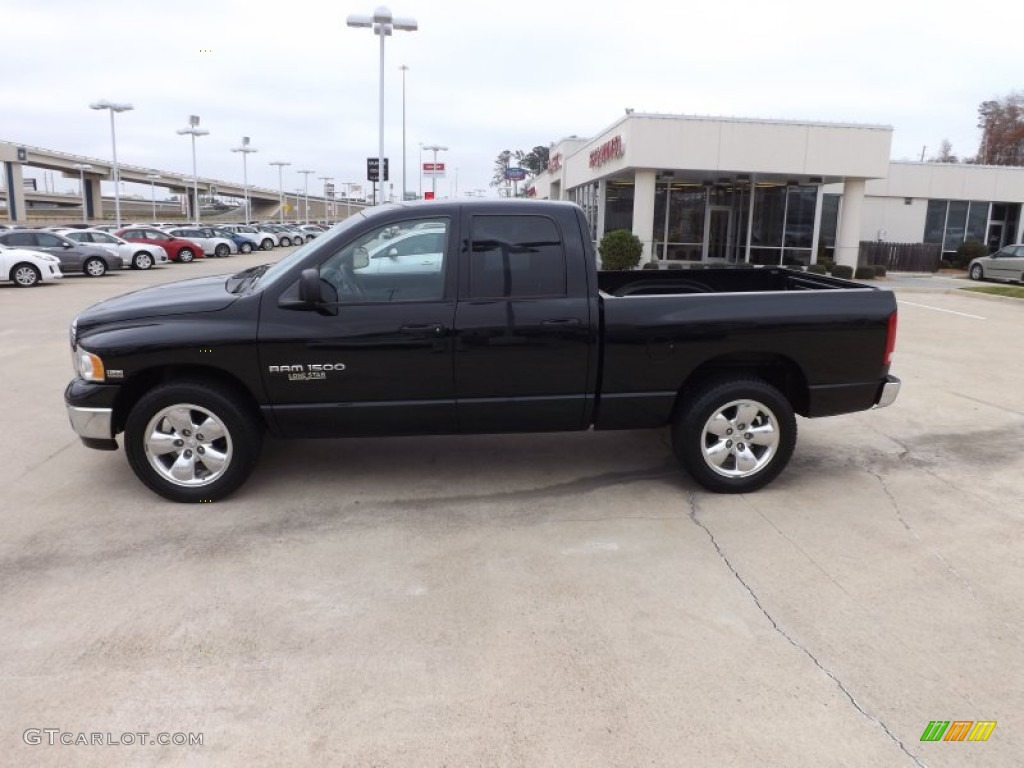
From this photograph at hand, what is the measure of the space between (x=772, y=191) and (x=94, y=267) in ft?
75.2

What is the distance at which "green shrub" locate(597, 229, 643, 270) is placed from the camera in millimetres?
23469

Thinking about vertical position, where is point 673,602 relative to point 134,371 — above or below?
below

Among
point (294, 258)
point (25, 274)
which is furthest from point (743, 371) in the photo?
point (25, 274)

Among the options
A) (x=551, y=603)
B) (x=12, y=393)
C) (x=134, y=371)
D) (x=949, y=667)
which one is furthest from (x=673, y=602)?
(x=12, y=393)

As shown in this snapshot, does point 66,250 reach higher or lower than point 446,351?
lower

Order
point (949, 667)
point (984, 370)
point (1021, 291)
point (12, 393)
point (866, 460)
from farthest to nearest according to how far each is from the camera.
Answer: point (1021, 291) < point (984, 370) < point (12, 393) < point (866, 460) < point (949, 667)

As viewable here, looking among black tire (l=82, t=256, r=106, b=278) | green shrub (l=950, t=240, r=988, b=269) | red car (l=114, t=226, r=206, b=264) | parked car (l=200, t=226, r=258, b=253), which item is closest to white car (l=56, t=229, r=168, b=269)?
black tire (l=82, t=256, r=106, b=278)

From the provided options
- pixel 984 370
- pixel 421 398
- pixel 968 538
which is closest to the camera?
pixel 968 538

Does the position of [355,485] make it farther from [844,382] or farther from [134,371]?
[844,382]

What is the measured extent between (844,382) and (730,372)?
82 cm

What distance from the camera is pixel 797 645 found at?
11.9 feet

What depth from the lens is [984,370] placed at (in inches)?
390

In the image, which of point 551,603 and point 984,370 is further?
point 984,370

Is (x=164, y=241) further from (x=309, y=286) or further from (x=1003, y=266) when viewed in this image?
(x=309, y=286)
